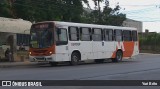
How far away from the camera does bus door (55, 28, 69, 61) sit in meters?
29.3

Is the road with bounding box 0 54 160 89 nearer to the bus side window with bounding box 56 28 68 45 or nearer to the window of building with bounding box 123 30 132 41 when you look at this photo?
the bus side window with bounding box 56 28 68 45

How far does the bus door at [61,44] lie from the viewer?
29312mm

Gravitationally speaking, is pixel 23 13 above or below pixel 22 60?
above

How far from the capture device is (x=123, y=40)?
36.4 m

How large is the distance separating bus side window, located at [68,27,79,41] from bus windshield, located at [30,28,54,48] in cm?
164

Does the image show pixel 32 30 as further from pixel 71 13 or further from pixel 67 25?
pixel 71 13

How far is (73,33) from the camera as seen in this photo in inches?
1204

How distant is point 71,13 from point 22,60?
1539 centimetres

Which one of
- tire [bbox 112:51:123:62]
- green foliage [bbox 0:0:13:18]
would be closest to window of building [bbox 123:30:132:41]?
tire [bbox 112:51:123:62]

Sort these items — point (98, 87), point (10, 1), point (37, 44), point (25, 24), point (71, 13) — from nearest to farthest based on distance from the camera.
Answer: point (98, 87), point (37, 44), point (25, 24), point (10, 1), point (71, 13)

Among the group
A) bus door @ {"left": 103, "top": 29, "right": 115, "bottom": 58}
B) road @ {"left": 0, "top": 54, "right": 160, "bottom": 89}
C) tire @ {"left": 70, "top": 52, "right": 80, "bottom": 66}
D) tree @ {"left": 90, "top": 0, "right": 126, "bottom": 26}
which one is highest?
tree @ {"left": 90, "top": 0, "right": 126, "bottom": 26}

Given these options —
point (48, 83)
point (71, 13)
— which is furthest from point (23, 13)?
point (48, 83)

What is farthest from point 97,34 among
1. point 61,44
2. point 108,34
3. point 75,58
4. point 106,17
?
point 106,17

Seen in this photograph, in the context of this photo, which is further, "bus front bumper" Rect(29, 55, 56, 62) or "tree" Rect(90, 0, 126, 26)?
"tree" Rect(90, 0, 126, 26)
